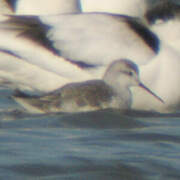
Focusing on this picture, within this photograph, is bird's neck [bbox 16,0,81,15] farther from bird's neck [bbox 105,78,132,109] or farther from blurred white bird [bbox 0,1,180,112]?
bird's neck [bbox 105,78,132,109]

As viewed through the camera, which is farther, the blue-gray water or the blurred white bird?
the blurred white bird

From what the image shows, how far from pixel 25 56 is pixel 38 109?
1.92 ft

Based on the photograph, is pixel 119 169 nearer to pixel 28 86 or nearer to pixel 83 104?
pixel 83 104

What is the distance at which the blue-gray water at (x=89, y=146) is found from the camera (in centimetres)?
602

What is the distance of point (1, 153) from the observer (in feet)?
21.0

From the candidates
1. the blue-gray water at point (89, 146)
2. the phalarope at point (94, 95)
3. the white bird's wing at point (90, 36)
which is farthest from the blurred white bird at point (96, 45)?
the blue-gray water at point (89, 146)

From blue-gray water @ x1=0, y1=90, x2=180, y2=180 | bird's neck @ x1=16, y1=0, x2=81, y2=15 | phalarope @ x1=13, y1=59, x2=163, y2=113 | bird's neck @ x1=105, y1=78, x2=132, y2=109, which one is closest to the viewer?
blue-gray water @ x1=0, y1=90, x2=180, y2=180

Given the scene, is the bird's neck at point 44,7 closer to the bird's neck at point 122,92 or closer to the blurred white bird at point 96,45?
the blurred white bird at point 96,45

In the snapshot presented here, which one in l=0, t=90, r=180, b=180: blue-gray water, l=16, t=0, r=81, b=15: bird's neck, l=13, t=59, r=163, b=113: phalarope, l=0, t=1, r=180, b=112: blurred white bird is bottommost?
l=0, t=90, r=180, b=180: blue-gray water

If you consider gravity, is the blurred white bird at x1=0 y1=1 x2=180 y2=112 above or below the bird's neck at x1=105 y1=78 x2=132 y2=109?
above

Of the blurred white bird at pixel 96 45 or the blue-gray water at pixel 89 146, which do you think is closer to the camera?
the blue-gray water at pixel 89 146

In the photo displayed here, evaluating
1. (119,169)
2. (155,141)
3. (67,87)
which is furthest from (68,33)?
(119,169)

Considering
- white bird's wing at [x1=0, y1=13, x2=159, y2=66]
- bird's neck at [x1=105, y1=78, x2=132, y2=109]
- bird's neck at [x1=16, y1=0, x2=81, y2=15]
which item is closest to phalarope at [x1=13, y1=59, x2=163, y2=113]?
bird's neck at [x1=105, y1=78, x2=132, y2=109]

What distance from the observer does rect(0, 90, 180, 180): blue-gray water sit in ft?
19.7
